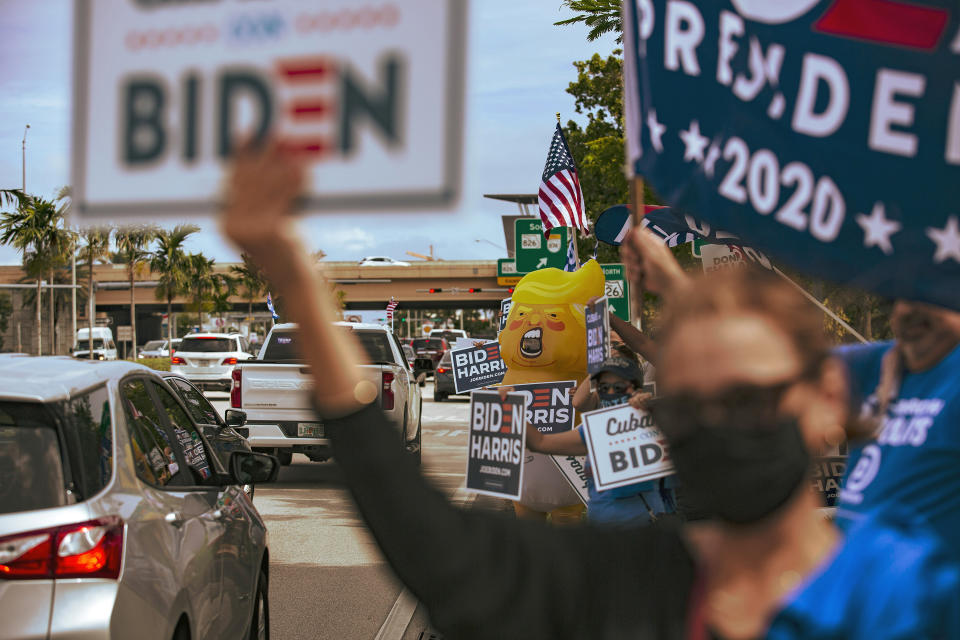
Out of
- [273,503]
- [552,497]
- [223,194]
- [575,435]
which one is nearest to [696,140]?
[223,194]

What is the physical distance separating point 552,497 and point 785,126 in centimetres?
523

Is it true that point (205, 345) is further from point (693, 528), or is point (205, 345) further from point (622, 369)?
point (693, 528)

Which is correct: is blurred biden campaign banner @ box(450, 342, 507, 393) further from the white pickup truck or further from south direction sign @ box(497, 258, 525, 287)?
south direction sign @ box(497, 258, 525, 287)

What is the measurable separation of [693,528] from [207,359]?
3069 cm

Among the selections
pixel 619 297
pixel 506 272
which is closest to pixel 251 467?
pixel 619 297

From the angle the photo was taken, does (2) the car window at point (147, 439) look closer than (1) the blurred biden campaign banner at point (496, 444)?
Yes

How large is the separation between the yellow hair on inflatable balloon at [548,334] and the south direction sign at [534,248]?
1227 centimetres

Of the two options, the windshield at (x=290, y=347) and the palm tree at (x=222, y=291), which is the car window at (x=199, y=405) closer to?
the windshield at (x=290, y=347)

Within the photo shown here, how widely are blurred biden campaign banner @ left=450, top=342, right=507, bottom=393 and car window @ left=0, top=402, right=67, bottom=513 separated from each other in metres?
6.28

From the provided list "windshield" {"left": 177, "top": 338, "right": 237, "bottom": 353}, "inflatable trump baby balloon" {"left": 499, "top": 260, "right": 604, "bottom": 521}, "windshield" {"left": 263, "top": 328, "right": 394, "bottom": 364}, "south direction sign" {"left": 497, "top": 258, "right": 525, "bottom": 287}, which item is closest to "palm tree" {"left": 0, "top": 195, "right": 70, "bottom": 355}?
"windshield" {"left": 177, "top": 338, "right": 237, "bottom": 353}

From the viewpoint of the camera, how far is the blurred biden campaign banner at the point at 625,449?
5633mm

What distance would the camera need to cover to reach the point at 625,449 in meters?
5.68

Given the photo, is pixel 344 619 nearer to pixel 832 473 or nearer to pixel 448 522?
pixel 832 473

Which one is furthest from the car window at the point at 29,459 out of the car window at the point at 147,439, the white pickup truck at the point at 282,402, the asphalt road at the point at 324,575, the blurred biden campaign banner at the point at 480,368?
the white pickup truck at the point at 282,402
